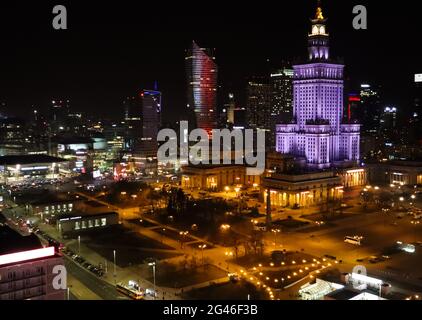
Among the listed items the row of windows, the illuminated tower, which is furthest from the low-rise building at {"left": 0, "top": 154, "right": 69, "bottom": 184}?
the illuminated tower

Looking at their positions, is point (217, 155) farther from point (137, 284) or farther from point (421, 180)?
point (137, 284)

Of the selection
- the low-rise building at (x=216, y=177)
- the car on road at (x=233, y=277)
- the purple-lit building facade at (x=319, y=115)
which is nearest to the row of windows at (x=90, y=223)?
the car on road at (x=233, y=277)

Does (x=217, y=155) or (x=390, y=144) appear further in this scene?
(x=390, y=144)

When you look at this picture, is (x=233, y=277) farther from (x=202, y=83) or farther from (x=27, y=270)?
(x=202, y=83)

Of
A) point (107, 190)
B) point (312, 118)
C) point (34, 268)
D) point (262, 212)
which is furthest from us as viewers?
point (312, 118)

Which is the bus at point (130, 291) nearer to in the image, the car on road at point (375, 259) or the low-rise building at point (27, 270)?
the low-rise building at point (27, 270)

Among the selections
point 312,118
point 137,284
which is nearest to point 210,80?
point 312,118
